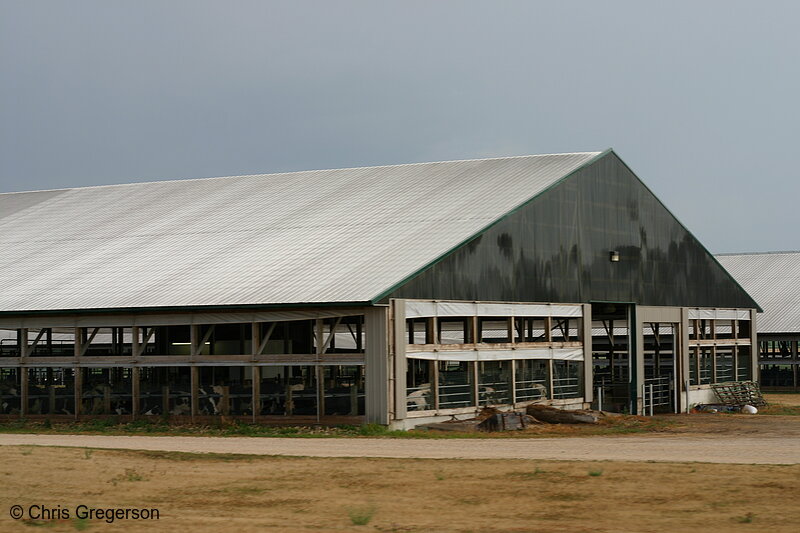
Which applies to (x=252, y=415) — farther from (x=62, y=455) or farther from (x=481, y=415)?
(x=62, y=455)

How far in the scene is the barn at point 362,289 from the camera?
1382 inches

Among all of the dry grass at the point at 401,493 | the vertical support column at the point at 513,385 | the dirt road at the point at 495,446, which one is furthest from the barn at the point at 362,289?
the dry grass at the point at 401,493

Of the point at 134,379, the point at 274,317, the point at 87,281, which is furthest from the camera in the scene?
the point at 87,281

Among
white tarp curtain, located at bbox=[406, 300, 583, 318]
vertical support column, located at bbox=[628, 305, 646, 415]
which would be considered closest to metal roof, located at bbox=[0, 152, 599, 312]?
white tarp curtain, located at bbox=[406, 300, 583, 318]

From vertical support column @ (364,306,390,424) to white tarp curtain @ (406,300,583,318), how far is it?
112 centimetres

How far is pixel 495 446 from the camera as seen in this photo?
29.5 m

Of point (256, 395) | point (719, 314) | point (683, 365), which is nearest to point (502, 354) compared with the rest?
point (256, 395)

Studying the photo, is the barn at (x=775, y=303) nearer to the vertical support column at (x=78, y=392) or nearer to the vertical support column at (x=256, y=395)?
the vertical support column at (x=256, y=395)

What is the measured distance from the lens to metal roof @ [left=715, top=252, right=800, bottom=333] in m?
70.4

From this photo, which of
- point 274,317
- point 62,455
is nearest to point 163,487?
point 62,455

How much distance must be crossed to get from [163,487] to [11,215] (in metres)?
34.6

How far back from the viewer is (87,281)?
1606 inches

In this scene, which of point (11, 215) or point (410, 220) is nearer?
point (410, 220)

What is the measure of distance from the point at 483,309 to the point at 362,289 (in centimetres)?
546
